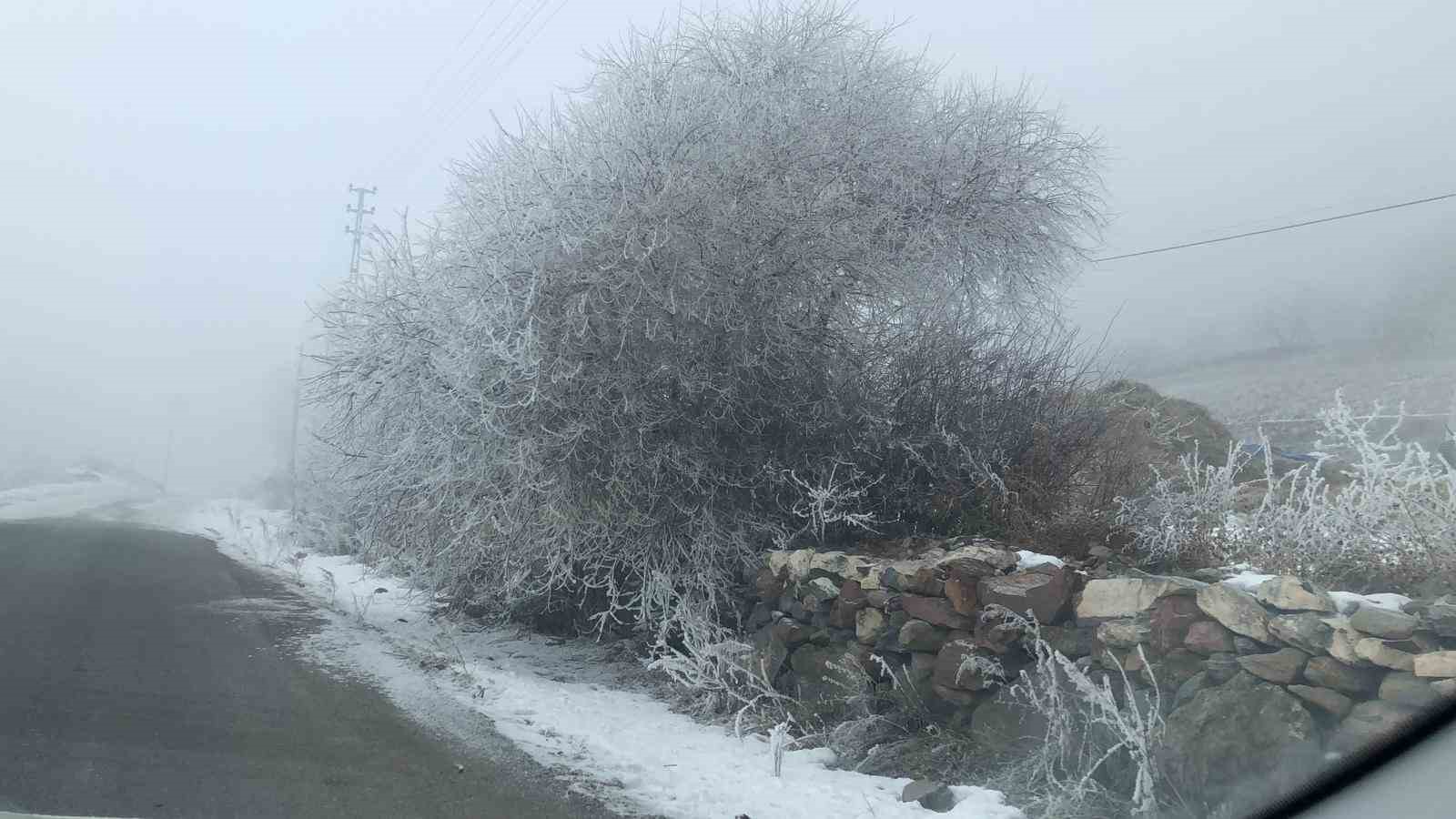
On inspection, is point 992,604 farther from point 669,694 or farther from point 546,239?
point 546,239

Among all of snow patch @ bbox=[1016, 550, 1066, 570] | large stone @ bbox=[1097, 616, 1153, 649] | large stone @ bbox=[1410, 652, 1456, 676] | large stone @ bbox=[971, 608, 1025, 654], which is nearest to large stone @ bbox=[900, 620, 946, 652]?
large stone @ bbox=[971, 608, 1025, 654]

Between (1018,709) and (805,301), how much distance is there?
412 centimetres

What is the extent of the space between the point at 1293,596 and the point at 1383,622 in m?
0.41

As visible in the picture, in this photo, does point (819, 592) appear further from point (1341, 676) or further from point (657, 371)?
point (1341, 676)

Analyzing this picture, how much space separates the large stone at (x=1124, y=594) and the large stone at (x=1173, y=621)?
49 mm

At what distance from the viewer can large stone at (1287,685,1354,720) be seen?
14.2 feet

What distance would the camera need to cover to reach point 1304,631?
4.50 meters

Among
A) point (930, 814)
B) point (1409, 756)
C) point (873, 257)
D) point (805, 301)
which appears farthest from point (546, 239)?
point (1409, 756)

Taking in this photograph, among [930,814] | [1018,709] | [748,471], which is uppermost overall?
[748,471]

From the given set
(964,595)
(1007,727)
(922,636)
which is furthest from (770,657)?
(1007,727)

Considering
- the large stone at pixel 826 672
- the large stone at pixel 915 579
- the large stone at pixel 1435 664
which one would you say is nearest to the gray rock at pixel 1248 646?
the large stone at pixel 1435 664

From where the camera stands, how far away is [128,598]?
462 inches

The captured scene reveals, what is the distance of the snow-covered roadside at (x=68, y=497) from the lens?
Answer: 27984mm

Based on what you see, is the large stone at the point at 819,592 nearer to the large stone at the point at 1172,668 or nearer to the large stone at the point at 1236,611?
the large stone at the point at 1172,668
